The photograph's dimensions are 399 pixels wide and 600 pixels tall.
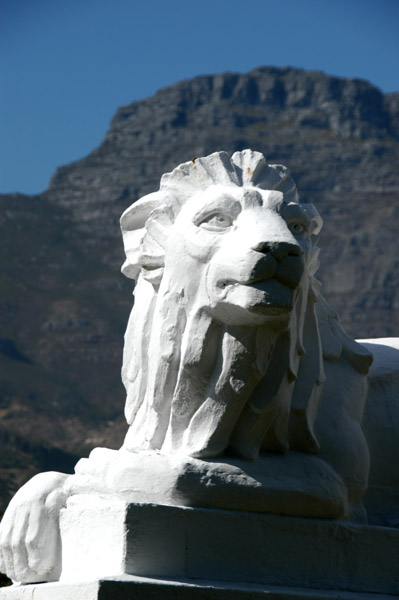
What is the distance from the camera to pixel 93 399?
129 metres

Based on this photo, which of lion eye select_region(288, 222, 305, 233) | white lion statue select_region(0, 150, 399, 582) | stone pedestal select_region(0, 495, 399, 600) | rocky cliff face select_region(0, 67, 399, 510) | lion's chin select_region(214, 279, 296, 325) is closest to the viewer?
stone pedestal select_region(0, 495, 399, 600)

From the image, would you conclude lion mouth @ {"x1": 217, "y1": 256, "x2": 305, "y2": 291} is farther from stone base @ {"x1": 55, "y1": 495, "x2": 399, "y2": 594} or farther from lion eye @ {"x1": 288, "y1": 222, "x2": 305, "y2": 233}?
stone base @ {"x1": 55, "y1": 495, "x2": 399, "y2": 594}

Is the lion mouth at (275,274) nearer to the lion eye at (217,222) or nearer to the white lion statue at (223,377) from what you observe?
the white lion statue at (223,377)

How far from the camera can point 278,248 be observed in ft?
21.1

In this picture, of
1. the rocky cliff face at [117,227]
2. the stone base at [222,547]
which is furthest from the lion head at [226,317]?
the rocky cliff face at [117,227]

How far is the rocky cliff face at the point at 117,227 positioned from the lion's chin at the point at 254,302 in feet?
317

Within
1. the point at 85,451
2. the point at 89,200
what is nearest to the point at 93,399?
the point at 85,451

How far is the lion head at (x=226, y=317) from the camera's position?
21.2 feet

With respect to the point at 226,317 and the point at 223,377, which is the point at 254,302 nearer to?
Answer: the point at 226,317

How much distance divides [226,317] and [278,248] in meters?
0.45

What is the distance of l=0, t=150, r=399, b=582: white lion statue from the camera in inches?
254

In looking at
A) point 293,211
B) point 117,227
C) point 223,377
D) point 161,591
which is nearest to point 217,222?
point 293,211

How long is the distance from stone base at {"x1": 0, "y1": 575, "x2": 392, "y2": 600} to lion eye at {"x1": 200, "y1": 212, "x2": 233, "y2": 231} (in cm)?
184

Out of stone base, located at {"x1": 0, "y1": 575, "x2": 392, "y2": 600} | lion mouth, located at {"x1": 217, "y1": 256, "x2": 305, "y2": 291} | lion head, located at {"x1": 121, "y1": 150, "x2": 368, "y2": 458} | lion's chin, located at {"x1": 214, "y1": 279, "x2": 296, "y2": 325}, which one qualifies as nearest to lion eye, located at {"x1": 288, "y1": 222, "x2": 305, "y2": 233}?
lion head, located at {"x1": 121, "y1": 150, "x2": 368, "y2": 458}
